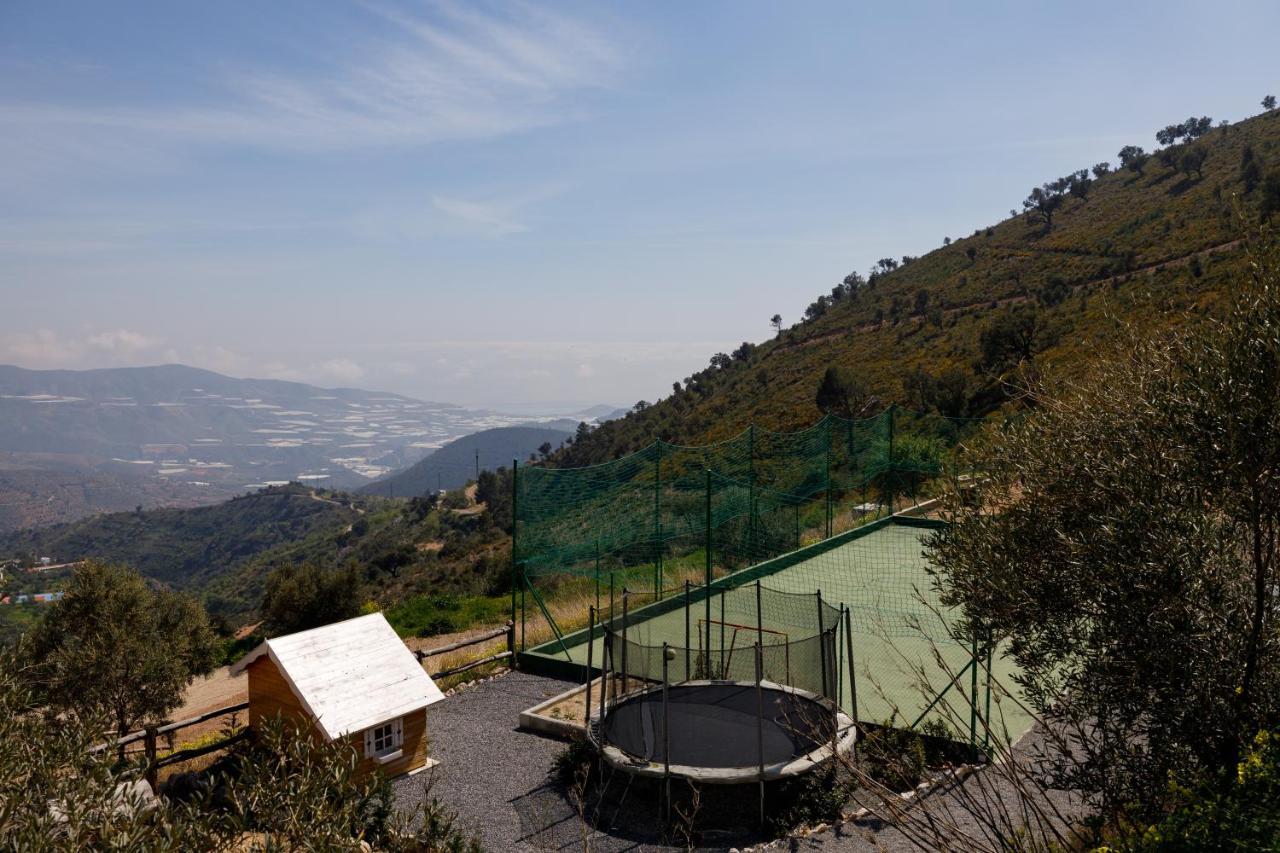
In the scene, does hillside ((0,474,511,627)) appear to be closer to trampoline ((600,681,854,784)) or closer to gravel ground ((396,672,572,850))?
gravel ground ((396,672,572,850))

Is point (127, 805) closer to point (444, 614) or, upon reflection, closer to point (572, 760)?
point (572, 760)

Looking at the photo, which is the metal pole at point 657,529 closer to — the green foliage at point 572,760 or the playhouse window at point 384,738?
the green foliage at point 572,760

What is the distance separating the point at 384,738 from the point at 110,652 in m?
3.92

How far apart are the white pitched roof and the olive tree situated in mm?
6678

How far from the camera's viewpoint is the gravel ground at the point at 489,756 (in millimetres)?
8844

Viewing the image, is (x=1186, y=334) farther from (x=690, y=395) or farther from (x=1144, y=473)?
(x=690, y=395)

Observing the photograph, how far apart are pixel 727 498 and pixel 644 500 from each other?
2.13m

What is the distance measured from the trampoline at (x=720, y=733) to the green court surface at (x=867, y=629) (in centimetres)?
58

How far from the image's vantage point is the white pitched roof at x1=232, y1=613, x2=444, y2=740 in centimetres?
948

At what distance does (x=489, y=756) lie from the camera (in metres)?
10.4

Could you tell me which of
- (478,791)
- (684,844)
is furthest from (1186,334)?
(478,791)

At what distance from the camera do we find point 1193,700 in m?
5.24

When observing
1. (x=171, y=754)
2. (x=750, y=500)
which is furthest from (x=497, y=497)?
(x=171, y=754)

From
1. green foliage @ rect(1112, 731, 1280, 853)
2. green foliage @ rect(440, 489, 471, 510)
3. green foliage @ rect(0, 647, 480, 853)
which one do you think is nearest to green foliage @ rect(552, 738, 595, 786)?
green foliage @ rect(0, 647, 480, 853)
